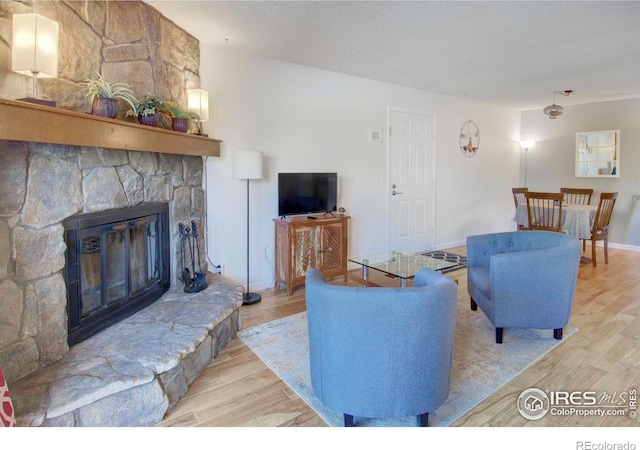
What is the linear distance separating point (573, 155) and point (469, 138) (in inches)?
74.7

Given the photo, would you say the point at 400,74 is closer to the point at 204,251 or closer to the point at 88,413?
the point at 204,251

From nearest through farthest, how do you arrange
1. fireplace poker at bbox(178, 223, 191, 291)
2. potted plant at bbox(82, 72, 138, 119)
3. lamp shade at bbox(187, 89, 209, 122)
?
potted plant at bbox(82, 72, 138, 119) → fireplace poker at bbox(178, 223, 191, 291) → lamp shade at bbox(187, 89, 209, 122)

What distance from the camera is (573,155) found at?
6.38 metres

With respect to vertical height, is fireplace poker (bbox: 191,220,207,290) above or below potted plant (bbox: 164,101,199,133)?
below

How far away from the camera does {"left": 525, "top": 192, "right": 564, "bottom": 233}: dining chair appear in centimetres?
479

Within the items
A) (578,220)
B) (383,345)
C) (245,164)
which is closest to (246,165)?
(245,164)

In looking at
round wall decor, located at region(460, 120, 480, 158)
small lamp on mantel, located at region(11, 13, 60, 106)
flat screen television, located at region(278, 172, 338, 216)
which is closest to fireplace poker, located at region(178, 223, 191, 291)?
flat screen television, located at region(278, 172, 338, 216)

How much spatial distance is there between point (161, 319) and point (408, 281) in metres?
1.89

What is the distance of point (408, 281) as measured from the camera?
3.11 m

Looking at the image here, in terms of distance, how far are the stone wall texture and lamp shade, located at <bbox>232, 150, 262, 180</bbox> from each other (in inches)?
27.2

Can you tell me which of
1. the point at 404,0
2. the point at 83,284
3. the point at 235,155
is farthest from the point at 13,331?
the point at 404,0

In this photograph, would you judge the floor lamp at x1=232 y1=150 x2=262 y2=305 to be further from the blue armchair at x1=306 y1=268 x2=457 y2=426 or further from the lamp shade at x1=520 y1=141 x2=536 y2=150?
the lamp shade at x1=520 y1=141 x2=536 y2=150

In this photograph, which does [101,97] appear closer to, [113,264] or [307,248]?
[113,264]

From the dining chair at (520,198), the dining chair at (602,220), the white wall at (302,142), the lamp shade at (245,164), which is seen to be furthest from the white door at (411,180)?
the lamp shade at (245,164)
